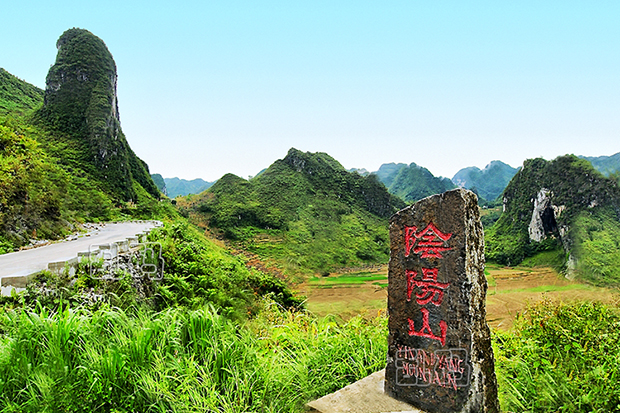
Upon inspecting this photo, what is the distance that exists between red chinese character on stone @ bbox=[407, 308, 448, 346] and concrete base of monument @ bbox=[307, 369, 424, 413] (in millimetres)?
465

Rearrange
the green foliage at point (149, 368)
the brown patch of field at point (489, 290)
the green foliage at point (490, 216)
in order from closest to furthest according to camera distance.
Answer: the green foliage at point (149, 368)
the brown patch of field at point (489, 290)
the green foliage at point (490, 216)

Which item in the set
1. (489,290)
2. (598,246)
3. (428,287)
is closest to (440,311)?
(428,287)

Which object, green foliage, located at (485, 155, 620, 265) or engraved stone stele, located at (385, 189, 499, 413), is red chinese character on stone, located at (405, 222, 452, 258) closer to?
engraved stone stele, located at (385, 189, 499, 413)

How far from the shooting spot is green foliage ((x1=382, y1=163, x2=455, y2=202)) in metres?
56.2

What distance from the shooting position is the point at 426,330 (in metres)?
2.32

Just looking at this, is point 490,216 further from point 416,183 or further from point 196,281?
point 196,281

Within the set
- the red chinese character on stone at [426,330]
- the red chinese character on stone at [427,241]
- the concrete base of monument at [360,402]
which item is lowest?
the concrete base of monument at [360,402]

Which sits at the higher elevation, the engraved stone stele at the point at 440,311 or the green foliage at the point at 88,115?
the green foliage at the point at 88,115

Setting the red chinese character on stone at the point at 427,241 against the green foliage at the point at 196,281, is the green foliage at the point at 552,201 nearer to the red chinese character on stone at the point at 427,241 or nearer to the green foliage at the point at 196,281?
the green foliage at the point at 196,281

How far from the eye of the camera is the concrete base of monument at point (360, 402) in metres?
2.17

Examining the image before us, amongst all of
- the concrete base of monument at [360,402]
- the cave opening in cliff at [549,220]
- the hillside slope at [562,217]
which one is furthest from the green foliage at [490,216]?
the concrete base of monument at [360,402]

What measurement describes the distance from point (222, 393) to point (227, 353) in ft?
0.78

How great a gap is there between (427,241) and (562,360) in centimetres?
136

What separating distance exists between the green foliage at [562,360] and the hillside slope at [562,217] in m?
25.5
